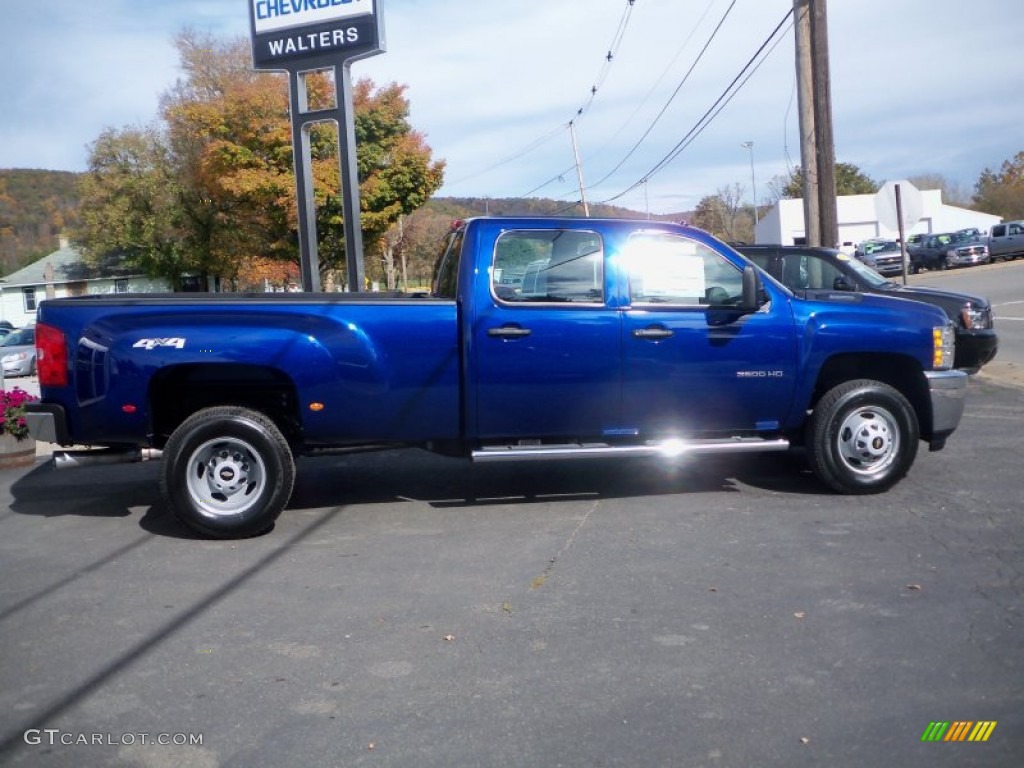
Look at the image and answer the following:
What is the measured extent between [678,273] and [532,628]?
10.5 ft

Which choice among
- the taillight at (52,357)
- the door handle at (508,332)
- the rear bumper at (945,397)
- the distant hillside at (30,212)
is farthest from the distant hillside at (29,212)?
the rear bumper at (945,397)

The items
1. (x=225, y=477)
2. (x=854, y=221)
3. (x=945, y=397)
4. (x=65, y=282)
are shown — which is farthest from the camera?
(x=854, y=221)

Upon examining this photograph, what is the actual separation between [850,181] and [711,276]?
3217 inches

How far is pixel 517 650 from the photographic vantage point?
15.6 feet

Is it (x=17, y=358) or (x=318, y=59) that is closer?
(x=318, y=59)

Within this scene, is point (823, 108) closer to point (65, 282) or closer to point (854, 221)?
point (65, 282)

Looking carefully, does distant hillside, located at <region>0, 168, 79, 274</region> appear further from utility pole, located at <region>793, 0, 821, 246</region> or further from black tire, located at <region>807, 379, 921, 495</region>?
black tire, located at <region>807, 379, 921, 495</region>

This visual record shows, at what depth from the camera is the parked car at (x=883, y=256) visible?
44500mm

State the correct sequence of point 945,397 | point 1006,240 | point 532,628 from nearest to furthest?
point 532,628, point 945,397, point 1006,240

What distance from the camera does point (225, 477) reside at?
22.5 ft

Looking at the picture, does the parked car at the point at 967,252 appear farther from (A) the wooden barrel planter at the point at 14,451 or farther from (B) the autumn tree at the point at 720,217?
(A) the wooden barrel planter at the point at 14,451

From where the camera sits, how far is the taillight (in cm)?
663

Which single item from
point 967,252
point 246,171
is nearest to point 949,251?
point 967,252

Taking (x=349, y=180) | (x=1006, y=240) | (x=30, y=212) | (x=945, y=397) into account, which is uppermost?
(x=30, y=212)
